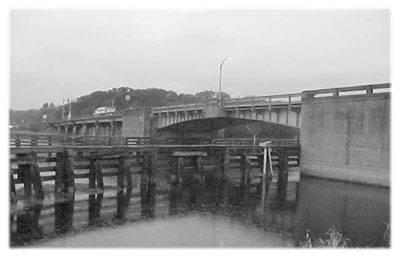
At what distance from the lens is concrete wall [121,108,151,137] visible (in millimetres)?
52500

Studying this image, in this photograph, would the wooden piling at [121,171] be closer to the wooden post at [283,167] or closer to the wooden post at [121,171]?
the wooden post at [121,171]

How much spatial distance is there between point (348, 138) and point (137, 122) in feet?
110

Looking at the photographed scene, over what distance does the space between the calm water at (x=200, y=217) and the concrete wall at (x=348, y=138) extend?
7.36 ft

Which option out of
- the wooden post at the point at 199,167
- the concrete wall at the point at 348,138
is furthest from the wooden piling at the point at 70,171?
the concrete wall at the point at 348,138

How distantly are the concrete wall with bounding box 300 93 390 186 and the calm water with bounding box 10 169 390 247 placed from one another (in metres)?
2.24

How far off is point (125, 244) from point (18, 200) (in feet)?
27.8

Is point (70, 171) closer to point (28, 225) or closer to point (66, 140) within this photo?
point (28, 225)

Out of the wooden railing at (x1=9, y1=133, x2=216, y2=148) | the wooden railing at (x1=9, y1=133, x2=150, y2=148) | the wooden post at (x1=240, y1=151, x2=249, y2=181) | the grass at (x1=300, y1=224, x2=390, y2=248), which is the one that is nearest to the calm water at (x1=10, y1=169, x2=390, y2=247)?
the grass at (x1=300, y1=224, x2=390, y2=248)

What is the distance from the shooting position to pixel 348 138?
89.4 feet

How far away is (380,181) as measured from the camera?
80.5ft

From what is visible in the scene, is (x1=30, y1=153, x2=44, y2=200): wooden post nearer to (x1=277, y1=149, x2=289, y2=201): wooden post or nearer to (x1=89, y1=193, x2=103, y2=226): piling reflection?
(x1=89, y1=193, x2=103, y2=226): piling reflection

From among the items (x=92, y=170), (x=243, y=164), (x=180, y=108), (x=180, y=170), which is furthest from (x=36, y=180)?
(x=180, y=108)

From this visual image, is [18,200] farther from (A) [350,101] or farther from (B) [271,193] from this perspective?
(A) [350,101]
